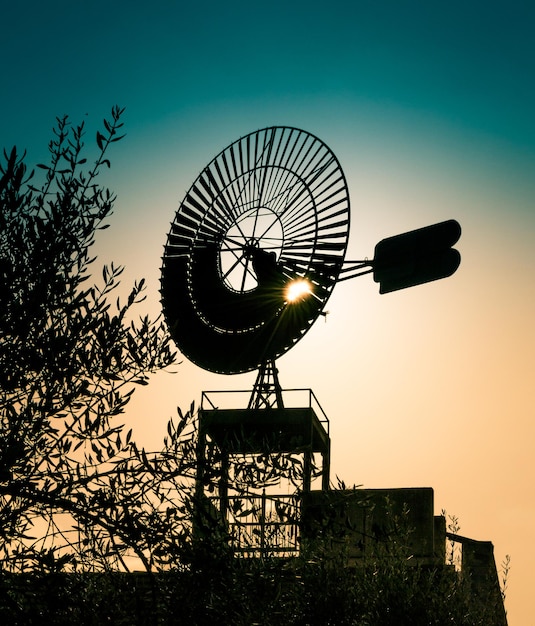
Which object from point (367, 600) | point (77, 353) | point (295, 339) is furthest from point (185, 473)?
point (295, 339)

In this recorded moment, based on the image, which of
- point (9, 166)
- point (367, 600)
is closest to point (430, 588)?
point (367, 600)

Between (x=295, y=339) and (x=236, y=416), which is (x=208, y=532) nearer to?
(x=295, y=339)

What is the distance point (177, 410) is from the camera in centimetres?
779

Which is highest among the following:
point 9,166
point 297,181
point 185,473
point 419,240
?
point 297,181

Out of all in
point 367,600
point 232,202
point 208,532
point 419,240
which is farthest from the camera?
point 232,202

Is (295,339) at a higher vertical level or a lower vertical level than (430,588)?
higher

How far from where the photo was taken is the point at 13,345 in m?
7.40

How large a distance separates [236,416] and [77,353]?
12.6m

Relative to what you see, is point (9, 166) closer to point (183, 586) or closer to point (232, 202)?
point (183, 586)

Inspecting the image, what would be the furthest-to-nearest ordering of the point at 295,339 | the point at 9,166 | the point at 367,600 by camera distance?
the point at 295,339
the point at 367,600
the point at 9,166

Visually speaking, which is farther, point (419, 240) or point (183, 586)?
point (419, 240)

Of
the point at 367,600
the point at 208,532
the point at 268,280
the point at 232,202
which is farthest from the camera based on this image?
the point at 232,202

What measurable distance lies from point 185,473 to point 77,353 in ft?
4.93

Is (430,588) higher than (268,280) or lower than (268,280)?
lower
